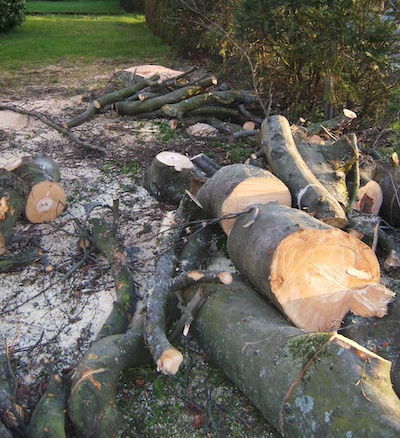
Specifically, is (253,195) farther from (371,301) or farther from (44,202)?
(44,202)

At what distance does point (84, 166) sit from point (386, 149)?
12.6 feet

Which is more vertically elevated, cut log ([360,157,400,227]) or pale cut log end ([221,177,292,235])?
pale cut log end ([221,177,292,235])

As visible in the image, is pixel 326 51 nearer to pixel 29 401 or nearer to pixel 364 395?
pixel 364 395

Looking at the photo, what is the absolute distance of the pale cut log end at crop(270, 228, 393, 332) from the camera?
2.74 m

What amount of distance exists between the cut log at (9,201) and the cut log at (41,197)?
0.25ft

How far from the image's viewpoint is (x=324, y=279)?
112 inches

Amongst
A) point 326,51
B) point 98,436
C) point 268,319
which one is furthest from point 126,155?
point 98,436

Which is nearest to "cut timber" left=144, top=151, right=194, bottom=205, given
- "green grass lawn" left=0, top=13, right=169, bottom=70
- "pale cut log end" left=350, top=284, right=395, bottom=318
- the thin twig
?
the thin twig

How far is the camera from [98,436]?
2295 millimetres

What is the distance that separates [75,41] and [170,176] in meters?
11.2

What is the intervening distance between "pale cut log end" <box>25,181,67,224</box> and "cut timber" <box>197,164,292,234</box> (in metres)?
1.66

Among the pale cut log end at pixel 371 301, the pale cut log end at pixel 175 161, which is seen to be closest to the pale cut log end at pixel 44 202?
the pale cut log end at pixel 175 161

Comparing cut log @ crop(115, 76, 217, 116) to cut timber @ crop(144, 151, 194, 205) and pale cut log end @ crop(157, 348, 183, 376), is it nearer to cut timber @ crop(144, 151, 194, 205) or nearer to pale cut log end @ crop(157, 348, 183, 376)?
cut timber @ crop(144, 151, 194, 205)

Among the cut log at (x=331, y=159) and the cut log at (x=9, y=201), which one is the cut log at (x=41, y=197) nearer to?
the cut log at (x=9, y=201)
